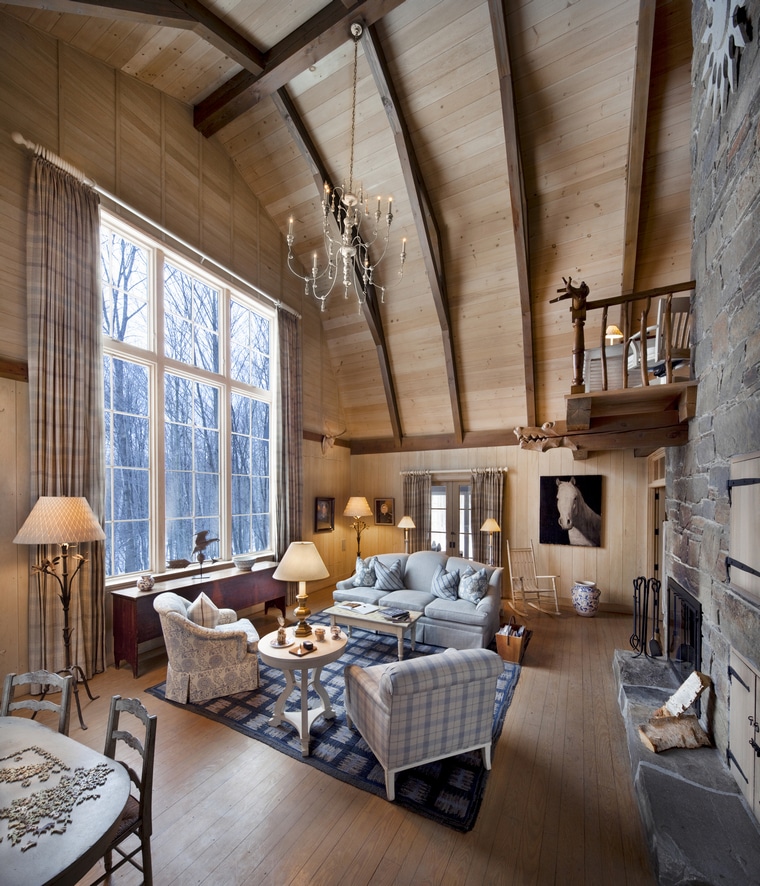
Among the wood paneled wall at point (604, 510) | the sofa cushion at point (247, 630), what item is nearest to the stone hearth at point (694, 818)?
the sofa cushion at point (247, 630)

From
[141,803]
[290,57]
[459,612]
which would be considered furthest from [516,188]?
[141,803]

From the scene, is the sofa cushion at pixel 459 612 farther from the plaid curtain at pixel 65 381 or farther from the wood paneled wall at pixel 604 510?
the plaid curtain at pixel 65 381

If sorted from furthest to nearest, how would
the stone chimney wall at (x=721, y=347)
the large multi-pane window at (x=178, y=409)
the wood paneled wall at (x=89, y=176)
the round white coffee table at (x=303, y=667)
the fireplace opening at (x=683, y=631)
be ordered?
the large multi-pane window at (x=178, y=409)
the wood paneled wall at (x=89, y=176)
the fireplace opening at (x=683, y=631)
the round white coffee table at (x=303, y=667)
the stone chimney wall at (x=721, y=347)

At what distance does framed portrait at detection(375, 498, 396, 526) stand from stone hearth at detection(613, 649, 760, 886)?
215 inches

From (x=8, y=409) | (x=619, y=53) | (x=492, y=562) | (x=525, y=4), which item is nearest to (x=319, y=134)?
(x=525, y=4)

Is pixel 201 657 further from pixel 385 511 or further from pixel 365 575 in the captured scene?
pixel 385 511

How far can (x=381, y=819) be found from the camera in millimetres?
2342

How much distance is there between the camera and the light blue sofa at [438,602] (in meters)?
4.69

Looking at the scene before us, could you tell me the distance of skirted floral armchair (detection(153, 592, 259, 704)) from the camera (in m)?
3.55

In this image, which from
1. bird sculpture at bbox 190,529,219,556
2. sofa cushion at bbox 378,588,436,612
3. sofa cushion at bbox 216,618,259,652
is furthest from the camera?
sofa cushion at bbox 378,588,436,612

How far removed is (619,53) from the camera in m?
4.19

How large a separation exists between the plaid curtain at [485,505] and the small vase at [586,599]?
1291 millimetres

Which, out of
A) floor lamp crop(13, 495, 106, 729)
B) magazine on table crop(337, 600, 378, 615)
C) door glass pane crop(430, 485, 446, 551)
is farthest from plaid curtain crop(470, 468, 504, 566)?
floor lamp crop(13, 495, 106, 729)

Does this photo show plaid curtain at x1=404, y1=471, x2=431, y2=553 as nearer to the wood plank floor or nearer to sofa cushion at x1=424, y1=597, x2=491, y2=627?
sofa cushion at x1=424, y1=597, x2=491, y2=627
